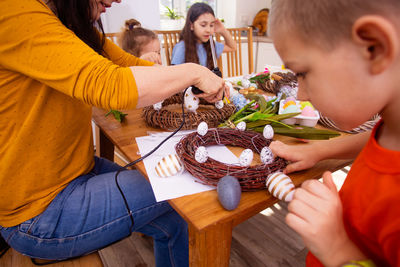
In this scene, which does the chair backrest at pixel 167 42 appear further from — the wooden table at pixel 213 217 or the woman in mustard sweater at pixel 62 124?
the wooden table at pixel 213 217

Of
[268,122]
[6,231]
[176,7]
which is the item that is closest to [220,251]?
[268,122]

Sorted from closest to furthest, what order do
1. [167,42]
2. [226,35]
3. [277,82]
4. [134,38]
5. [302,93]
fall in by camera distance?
1. [302,93]
2. [277,82]
3. [134,38]
4. [167,42]
5. [226,35]

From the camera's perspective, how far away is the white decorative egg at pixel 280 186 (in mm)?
495

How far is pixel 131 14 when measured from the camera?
7.65ft

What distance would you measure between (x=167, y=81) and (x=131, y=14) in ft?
6.60

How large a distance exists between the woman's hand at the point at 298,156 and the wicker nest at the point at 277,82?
637 millimetres

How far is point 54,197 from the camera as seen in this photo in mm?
715

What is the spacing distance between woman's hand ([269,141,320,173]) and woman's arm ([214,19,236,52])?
1.81m

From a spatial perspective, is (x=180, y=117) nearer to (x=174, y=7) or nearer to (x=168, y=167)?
(x=168, y=167)

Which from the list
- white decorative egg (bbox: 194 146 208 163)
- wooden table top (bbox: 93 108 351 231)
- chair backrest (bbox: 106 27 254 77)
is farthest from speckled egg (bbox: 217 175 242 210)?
chair backrest (bbox: 106 27 254 77)

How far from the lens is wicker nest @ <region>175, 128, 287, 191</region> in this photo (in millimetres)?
548

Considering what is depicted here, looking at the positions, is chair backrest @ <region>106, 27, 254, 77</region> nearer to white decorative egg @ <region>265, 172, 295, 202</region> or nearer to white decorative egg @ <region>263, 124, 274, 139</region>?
white decorative egg @ <region>263, 124, 274, 139</region>

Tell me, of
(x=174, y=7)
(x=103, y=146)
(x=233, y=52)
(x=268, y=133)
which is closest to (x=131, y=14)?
(x=174, y=7)

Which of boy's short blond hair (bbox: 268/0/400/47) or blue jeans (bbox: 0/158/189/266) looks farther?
blue jeans (bbox: 0/158/189/266)
